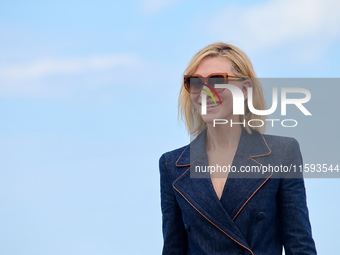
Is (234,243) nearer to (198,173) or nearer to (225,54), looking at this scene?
(198,173)

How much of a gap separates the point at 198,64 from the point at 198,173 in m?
1.15

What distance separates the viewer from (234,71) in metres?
4.91

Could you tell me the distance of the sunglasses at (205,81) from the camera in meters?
4.79

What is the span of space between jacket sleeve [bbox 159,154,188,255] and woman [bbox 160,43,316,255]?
0.01 metres

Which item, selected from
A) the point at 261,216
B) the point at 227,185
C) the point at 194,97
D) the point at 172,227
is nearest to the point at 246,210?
the point at 261,216

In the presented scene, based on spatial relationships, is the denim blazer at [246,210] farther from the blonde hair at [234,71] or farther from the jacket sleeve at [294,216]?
the blonde hair at [234,71]

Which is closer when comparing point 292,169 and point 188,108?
point 292,169

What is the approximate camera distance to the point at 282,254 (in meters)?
4.75

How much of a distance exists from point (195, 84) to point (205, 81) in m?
0.14

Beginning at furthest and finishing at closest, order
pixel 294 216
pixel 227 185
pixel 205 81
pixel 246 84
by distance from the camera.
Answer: pixel 246 84 → pixel 205 81 → pixel 227 185 → pixel 294 216

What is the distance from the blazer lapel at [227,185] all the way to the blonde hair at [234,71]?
0.75ft

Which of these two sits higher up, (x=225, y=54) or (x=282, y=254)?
(x=225, y=54)

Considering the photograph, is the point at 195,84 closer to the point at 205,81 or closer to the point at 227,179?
the point at 205,81

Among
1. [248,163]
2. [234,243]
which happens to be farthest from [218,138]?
[234,243]
